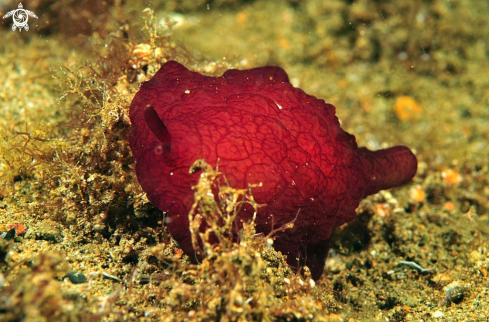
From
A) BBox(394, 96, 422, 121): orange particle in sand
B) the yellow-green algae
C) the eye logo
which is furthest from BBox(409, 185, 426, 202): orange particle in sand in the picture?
the eye logo

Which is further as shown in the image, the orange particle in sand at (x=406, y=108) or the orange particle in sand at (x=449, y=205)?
the orange particle in sand at (x=406, y=108)

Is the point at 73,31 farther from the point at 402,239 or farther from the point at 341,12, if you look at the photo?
the point at 402,239

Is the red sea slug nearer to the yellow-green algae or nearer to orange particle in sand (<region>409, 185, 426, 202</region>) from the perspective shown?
the yellow-green algae

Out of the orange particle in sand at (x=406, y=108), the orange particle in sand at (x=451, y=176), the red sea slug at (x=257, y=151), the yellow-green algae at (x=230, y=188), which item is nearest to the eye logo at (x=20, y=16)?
the yellow-green algae at (x=230, y=188)

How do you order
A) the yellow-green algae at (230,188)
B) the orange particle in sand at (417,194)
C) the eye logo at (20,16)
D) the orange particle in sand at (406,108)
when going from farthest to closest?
the orange particle in sand at (406,108) → the eye logo at (20,16) → the orange particle in sand at (417,194) → the yellow-green algae at (230,188)

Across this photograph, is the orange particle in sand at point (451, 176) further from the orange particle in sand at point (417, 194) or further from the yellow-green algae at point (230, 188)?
the orange particle in sand at point (417, 194)

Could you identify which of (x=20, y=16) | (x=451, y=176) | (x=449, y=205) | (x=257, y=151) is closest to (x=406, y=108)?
(x=451, y=176)
